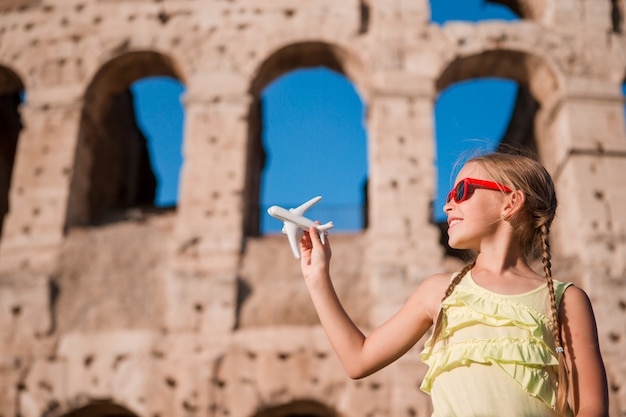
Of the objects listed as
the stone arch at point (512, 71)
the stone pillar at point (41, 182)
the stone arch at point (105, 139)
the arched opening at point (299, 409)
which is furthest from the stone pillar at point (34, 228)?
the stone arch at point (512, 71)

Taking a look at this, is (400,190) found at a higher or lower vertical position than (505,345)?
higher

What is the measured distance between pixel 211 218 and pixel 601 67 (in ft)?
17.6

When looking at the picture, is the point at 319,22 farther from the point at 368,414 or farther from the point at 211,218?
the point at 368,414

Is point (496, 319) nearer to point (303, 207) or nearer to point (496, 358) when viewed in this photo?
point (496, 358)

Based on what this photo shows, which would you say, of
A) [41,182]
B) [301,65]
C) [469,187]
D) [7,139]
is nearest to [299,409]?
[41,182]

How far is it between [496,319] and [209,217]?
6210mm

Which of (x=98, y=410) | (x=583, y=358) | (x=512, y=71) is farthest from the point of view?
(x=512, y=71)

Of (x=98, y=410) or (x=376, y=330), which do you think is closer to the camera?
(x=376, y=330)

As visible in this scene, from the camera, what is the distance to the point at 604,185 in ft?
25.2

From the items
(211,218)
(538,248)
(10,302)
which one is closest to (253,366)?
(211,218)

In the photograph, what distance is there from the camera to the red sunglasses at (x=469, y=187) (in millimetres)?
1827

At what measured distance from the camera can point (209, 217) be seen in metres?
7.62

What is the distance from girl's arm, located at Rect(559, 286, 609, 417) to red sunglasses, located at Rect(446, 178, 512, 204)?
0.35 m

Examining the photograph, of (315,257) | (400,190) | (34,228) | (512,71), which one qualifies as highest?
(512,71)
